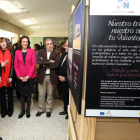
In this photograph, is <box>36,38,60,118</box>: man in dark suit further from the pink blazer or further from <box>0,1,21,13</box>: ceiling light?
<box>0,1,21,13</box>: ceiling light

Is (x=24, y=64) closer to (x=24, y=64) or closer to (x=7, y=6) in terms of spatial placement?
(x=24, y=64)

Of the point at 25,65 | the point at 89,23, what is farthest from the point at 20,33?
the point at 89,23

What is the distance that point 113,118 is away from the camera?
1.03 metres

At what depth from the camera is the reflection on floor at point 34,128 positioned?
225cm

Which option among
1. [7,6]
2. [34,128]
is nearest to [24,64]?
[34,128]

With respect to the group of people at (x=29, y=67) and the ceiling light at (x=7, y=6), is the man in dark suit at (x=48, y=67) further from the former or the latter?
the ceiling light at (x=7, y=6)

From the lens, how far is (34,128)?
98.0 inches

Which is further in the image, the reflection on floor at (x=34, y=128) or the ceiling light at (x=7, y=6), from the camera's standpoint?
the ceiling light at (x=7, y=6)

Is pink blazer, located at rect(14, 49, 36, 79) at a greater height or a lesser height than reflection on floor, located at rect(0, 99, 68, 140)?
greater

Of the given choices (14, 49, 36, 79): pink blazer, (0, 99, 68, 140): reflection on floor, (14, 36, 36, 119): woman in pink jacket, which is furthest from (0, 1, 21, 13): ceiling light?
(0, 99, 68, 140): reflection on floor

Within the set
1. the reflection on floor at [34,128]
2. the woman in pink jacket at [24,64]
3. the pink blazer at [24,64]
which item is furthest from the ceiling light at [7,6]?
the reflection on floor at [34,128]

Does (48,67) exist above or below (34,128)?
above

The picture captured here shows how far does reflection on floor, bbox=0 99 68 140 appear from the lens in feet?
7.38

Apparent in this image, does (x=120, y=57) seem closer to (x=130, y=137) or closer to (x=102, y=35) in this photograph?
(x=102, y=35)
